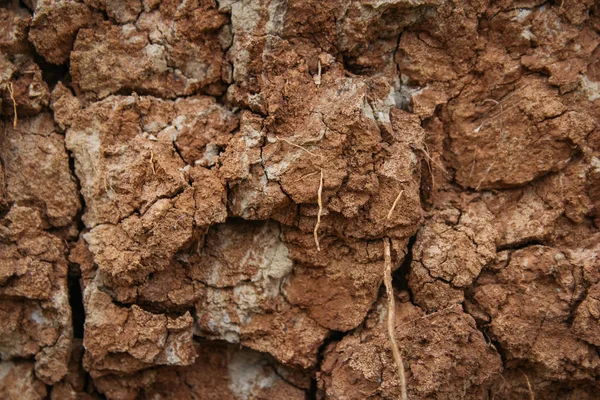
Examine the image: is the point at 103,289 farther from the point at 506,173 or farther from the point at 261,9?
the point at 506,173

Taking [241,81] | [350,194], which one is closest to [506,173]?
[350,194]

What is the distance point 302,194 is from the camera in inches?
86.0

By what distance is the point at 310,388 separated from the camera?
8.22 feet

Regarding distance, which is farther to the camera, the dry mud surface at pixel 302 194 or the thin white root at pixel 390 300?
the dry mud surface at pixel 302 194

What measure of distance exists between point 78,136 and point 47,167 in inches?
9.2

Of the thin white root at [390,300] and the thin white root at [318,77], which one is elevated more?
the thin white root at [318,77]

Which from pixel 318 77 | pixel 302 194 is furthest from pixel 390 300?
pixel 318 77

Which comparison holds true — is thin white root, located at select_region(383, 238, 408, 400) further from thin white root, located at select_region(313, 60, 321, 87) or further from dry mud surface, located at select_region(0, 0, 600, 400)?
thin white root, located at select_region(313, 60, 321, 87)

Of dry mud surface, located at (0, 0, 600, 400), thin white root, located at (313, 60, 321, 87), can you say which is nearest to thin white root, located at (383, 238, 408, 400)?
dry mud surface, located at (0, 0, 600, 400)

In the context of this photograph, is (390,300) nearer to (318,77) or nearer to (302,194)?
(302,194)

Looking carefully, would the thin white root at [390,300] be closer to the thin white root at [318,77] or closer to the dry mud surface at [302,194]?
the dry mud surface at [302,194]

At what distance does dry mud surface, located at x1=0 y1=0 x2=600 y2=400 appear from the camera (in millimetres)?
2229

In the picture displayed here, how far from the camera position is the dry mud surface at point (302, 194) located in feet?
7.31

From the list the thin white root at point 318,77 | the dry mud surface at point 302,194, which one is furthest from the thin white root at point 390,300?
the thin white root at point 318,77
